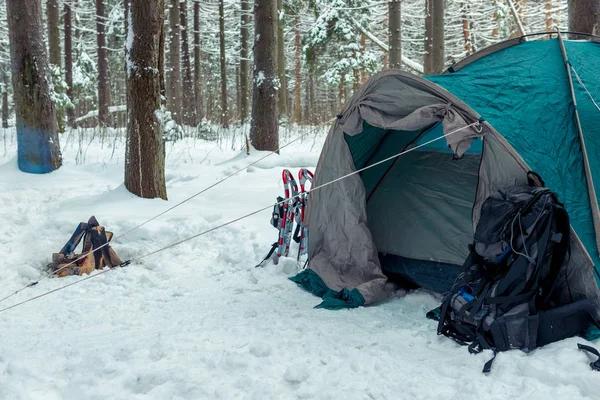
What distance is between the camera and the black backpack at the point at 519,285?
328cm

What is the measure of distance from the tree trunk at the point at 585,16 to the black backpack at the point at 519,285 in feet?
11.1

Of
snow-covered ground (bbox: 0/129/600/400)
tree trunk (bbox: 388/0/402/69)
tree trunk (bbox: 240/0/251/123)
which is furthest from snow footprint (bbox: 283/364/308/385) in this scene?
tree trunk (bbox: 240/0/251/123)

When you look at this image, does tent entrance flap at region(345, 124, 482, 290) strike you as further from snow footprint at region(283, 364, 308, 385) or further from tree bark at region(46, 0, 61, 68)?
tree bark at region(46, 0, 61, 68)

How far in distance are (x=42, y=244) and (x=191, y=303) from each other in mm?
2100

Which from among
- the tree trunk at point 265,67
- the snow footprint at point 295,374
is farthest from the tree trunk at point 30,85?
the snow footprint at point 295,374

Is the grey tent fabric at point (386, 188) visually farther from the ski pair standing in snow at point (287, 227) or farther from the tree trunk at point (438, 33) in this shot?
the tree trunk at point (438, 33)

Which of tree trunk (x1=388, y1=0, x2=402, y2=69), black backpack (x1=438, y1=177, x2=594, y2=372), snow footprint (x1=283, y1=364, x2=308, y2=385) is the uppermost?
tree trunk (x1=388, y1=0, x2=402, y2=69)

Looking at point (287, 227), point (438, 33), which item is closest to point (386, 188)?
point (287, 227)

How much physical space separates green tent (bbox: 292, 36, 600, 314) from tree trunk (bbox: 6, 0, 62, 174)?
473 centimetres

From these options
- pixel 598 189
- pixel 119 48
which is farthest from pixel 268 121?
pixel 119 48

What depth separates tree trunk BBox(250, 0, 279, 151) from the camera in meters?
9.05

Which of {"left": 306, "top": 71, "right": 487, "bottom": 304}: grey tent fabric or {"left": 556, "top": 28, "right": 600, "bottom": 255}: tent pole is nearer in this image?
{"left": 556, "top": 28, "right": 600, "bottom": 255}: tent pole

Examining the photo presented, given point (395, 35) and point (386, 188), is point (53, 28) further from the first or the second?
point (386, 188)

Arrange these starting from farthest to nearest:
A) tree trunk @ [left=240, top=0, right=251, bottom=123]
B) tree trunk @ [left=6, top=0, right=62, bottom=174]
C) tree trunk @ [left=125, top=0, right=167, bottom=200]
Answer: tree trunk @ [left=240, top=0, right=251, bottom=123]
tree trunk @ [left=6, top=0, right=62, bottom=174]
tree trunk @ [left=125, top=0, right=167, bottom=200]
